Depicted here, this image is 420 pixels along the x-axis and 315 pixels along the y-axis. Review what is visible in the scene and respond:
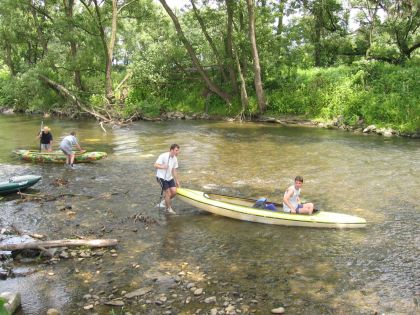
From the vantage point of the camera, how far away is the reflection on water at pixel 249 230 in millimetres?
7068

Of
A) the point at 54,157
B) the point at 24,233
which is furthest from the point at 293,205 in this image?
the point at 54,157

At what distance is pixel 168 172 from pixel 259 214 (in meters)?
2.45

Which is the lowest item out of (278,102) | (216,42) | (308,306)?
(308,306)

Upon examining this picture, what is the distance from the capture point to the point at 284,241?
30.1ft

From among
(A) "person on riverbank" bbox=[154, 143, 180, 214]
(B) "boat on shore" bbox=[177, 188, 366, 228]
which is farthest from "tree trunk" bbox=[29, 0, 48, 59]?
(B) "boat on shore" bbox=[177, 188, 366, 228]

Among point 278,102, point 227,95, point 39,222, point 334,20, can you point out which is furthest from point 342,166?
point 334,20

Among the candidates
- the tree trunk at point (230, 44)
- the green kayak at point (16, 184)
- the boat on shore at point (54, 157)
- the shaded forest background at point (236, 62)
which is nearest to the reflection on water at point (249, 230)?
the green kayak at point (16, 184)

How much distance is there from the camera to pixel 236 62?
29922mm

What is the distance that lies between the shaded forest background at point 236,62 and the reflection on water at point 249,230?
320 inches

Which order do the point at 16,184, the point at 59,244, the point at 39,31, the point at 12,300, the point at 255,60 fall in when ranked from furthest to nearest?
1. the point at 39,31
2. the point at 255,60
3. the point at 16,184
4. the point at 59,244
5. the point at 12,300

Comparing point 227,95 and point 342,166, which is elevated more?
point 227,95

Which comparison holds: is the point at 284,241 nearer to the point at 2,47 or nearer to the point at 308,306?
the point at 308,306

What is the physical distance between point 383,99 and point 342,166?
10437 millimetres

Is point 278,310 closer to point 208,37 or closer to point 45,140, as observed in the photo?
point 45,140
